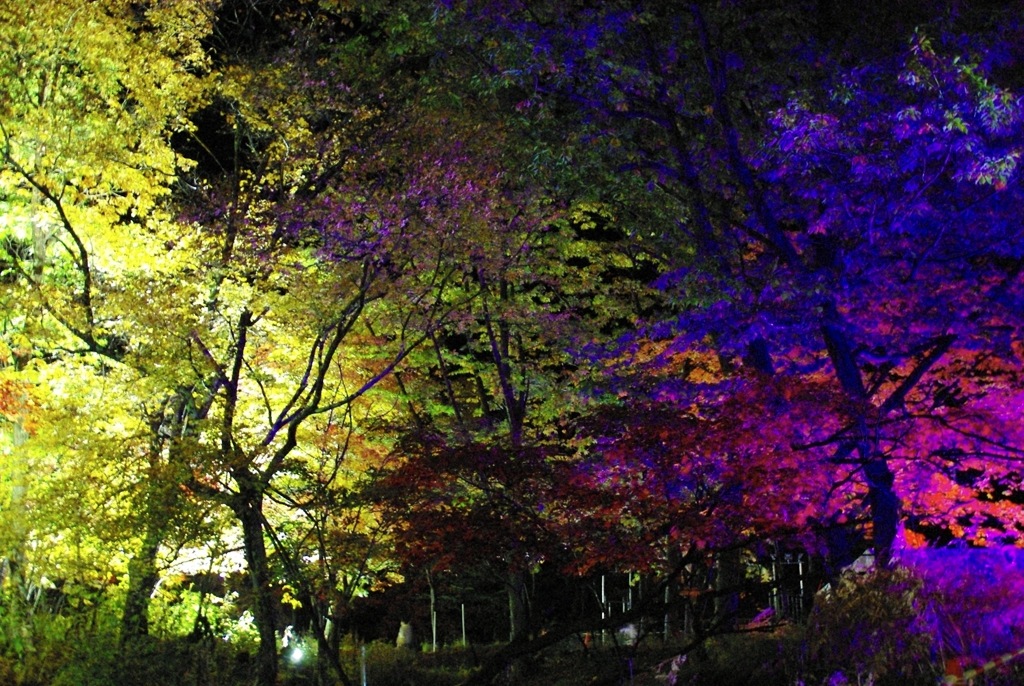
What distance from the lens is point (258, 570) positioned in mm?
12281

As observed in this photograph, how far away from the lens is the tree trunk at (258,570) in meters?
12.0

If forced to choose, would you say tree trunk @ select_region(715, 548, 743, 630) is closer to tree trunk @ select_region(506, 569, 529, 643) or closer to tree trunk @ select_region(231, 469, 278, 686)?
tree trunk @ select_region(506, 569, 529, 643)

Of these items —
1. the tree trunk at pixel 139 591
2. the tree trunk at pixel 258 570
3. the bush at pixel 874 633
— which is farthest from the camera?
the tree trunk at pixel 258 570

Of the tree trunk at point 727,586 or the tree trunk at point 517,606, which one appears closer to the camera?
the tree trunk at point 727,586

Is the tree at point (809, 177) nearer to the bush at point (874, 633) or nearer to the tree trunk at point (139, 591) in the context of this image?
the bush at point (874, 633)

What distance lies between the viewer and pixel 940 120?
9.55 m

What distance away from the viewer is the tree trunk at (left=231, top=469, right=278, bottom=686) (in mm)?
12031

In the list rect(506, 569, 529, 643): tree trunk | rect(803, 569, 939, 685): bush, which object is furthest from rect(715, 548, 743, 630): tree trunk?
rect(506, 569, 529, 643): tree trunk

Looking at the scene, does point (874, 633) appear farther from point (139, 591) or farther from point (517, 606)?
point (139, 591)

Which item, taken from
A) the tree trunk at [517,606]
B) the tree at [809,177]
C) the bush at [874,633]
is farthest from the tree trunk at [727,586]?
the tree trunk at [517,606]

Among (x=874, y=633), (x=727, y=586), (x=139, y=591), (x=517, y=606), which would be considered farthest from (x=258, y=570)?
(x=874, y=633)

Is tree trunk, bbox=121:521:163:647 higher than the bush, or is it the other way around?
tree trunk, bbox=121:521:163:647

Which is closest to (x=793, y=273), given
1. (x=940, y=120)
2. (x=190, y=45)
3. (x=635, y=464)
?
(x=940, y=120)

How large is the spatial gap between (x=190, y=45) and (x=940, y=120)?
10525 mm
